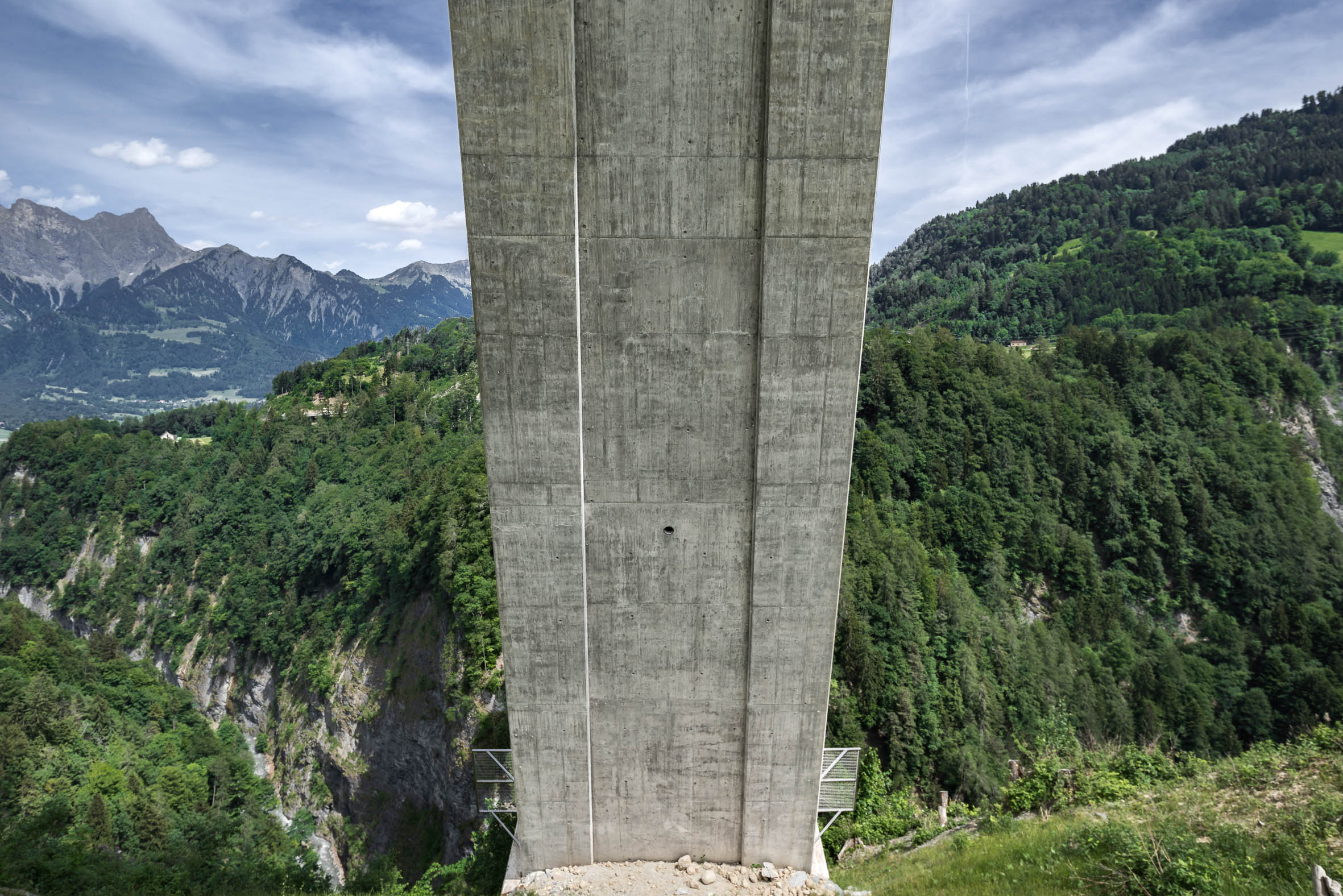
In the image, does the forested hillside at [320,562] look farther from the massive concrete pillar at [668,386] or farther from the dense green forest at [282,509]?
the massive concrete pillar at [668,386]

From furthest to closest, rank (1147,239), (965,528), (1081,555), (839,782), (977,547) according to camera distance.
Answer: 1. (1147,239)
2. (1081,555)
3. (965,528)
4. (977,547)
5. (839,782)

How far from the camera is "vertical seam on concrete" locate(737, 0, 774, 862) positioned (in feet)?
24.5

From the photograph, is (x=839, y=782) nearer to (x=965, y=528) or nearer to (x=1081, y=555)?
(x=965, y=528)

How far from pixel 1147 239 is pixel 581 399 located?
126m

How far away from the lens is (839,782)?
34.7ft

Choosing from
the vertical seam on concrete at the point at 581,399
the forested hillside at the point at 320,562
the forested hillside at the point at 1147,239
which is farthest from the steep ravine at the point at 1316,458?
the vertical seam on concrete at the point at 581,399

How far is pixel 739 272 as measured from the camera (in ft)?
26.6

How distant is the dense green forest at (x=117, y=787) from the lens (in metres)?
15.7

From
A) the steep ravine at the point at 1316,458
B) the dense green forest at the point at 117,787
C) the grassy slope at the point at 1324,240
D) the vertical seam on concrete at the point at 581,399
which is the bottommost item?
the dense green forest at the point at 117,787

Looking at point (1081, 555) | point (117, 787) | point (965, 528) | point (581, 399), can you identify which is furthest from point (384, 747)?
point (1081, 555)

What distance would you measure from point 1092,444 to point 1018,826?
4624cm

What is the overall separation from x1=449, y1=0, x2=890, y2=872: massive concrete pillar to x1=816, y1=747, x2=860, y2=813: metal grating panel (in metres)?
0.93

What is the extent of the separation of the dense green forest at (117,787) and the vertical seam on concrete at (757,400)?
38.6ft

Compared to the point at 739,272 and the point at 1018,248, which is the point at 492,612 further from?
the point at 1018,248
